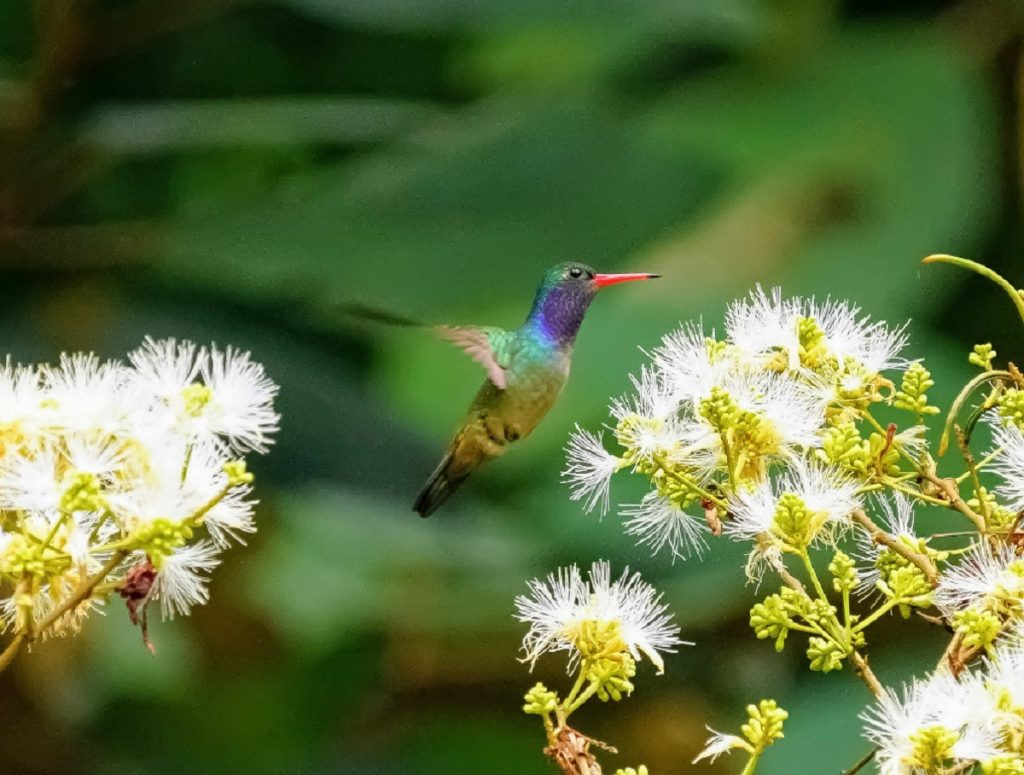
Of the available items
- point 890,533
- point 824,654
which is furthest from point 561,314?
point 824,654

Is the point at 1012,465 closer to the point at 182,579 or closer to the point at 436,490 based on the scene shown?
the point at 182,579

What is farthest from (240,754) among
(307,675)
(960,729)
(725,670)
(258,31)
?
(960,729)

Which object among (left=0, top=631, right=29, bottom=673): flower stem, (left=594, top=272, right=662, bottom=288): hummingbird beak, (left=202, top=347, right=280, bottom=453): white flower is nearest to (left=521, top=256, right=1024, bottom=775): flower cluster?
(left=202, top=347, right=280, bottom=453): white flower

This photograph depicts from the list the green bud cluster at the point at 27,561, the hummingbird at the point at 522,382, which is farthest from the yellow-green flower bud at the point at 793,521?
the hummingbird at the point at 522,382

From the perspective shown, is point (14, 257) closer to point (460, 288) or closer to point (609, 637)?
point (460, 288)

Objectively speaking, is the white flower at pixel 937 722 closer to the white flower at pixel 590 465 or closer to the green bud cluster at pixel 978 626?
the green bud cluster at pixel 978 626

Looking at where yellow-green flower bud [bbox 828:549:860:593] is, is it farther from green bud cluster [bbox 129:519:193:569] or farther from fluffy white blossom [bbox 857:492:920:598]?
green bud cluster [bbox 129:519:193:569]
